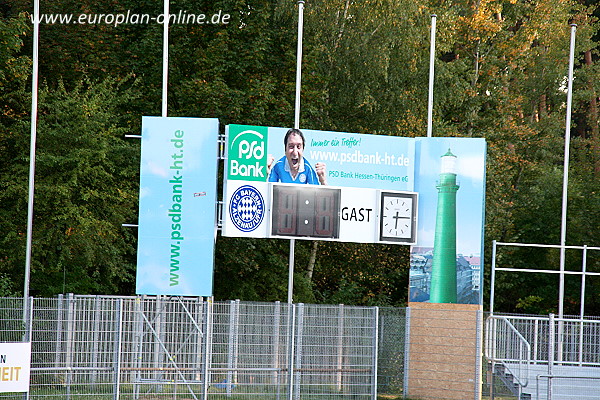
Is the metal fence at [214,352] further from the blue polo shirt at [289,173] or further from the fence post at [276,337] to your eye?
the blue polo shirt at [289,173]

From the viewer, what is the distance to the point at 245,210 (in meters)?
18.3

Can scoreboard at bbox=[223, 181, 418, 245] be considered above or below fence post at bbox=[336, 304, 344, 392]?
above

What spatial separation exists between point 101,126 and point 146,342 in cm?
1027

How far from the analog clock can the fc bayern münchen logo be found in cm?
248

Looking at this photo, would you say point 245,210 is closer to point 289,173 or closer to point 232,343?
point 289,173

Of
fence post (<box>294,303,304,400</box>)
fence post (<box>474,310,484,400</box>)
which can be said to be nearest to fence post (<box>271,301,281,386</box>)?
fence post (<box>294,303,304,400</box>)

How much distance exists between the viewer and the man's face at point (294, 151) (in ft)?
61.5

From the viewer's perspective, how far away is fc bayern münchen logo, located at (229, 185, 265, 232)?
1831 centimetres

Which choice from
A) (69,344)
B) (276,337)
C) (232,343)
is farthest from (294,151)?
(69,344)

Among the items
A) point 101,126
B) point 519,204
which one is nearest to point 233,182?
point 101,126

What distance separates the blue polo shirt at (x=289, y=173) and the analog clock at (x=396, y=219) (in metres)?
1.46

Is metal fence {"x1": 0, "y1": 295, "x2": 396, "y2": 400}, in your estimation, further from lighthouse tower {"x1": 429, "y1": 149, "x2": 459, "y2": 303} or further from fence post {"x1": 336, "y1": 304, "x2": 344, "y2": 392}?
lighthouse tower {"x1": 429, "y1": 149, "x2": 459, "y2": 303}

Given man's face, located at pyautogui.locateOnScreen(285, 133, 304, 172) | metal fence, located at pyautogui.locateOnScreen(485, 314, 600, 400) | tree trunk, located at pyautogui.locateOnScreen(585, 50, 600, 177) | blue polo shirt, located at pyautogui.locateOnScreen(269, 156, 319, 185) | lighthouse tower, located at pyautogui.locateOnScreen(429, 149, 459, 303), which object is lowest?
metal fence, located at pyautogui.locateOnScreen(485, 314, 600, 400)

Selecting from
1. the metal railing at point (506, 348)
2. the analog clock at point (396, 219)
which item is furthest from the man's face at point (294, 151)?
the metal railing at point (506, 348)
